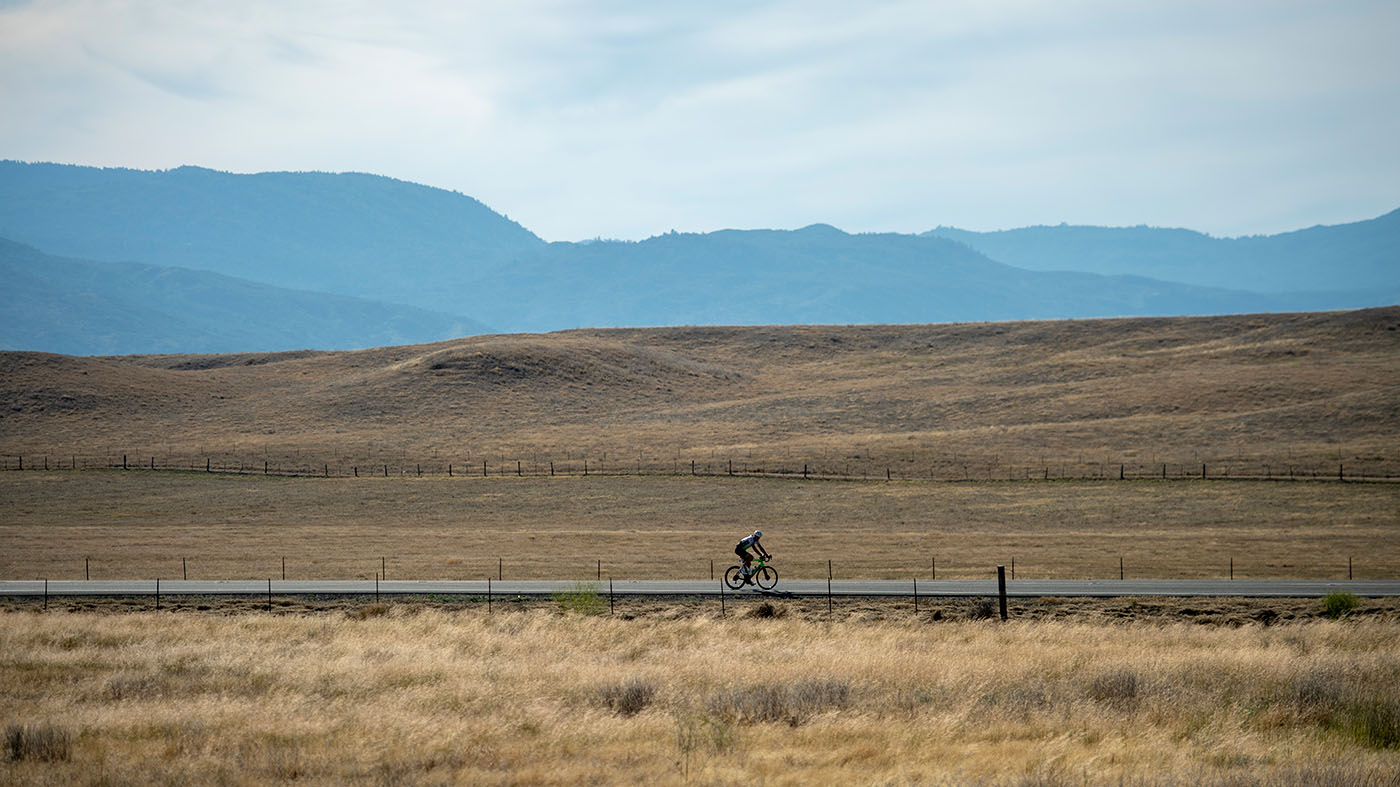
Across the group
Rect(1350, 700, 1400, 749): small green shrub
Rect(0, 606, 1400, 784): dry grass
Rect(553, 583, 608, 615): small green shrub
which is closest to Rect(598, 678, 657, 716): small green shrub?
Rect(0, 606, 1400, 784): dry grass

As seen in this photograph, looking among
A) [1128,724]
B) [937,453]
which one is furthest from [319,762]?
[937,453]

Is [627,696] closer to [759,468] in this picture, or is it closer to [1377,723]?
[1377,723]

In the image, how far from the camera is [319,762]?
13719mm

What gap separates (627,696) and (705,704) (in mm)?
1457

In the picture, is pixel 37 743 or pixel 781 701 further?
pixel 781 701

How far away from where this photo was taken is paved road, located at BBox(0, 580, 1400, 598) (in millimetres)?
32625

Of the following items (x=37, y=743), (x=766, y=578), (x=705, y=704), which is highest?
(x=37, y=743)

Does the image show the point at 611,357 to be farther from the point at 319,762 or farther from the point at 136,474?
the point at 319,762

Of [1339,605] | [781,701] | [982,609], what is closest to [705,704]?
[781,701]

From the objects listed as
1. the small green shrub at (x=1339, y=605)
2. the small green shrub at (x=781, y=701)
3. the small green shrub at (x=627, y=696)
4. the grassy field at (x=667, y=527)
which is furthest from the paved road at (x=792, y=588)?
the small green shrub at (x=781, y=701)

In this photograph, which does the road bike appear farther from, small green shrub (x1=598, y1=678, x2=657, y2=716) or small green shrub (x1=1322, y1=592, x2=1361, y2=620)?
small green shrub (x1=1322, y1=592, x2=1361, y2=620)

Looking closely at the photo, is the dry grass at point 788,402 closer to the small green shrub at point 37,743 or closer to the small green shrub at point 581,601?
the small green shrub at point 581,601

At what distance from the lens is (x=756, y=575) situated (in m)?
33.7

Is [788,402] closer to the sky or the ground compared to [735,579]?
closer to the sky
